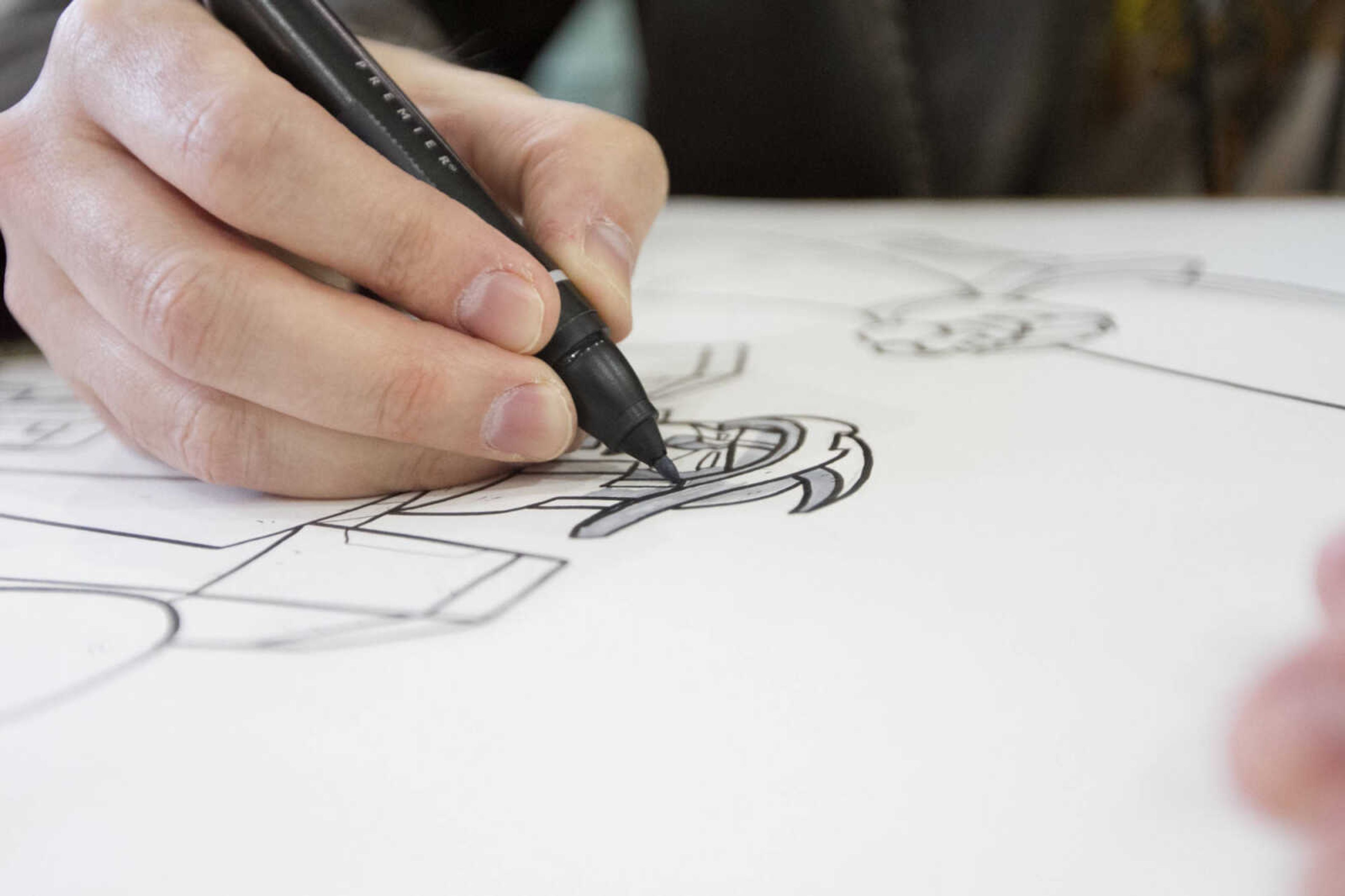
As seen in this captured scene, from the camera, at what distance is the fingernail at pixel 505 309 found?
0.32m

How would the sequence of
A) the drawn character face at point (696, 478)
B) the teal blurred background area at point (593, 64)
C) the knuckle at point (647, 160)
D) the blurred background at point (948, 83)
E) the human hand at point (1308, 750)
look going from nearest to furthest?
the human hand at point (1308, 750), the drawn character face at point (696, 478), the knuckle at point (647, 160), the blurred background at point (948, 83), the teal blurred background area at point (593, 64)

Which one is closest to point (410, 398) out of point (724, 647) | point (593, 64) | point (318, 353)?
point (318, 353)

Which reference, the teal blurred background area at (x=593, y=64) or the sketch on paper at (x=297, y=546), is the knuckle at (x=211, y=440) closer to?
the sketch on paper at (x=297, y=546)

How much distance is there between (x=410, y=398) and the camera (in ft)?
1.04

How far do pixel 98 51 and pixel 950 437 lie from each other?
32cm

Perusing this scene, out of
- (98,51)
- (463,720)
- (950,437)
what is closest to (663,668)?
(463,720)

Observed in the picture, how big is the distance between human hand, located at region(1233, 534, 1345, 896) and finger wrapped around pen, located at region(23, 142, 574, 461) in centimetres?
20

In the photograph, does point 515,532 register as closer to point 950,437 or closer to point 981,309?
point 950,437

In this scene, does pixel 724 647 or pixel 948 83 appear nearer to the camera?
pixel 724 647

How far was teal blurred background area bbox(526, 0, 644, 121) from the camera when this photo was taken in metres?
1.09

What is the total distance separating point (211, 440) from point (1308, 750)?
0.32m

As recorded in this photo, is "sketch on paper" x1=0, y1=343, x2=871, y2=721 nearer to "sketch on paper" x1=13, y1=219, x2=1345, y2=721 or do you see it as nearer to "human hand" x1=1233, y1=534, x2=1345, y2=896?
"sketch on paper" x1=13, y1=219, x2=1345, y2=721

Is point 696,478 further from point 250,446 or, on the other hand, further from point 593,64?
point 593,64

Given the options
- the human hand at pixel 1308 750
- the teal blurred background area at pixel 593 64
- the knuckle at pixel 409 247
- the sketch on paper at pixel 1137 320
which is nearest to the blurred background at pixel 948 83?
the teal blurred background area at pixel 593 64
